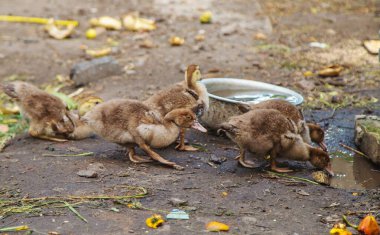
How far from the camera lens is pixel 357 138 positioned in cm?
684

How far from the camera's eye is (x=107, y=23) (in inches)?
475

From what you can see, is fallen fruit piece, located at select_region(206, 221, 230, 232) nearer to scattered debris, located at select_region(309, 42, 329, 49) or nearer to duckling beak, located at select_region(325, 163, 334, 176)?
duckling beak, located at select_region(325, 163, 334, 176)

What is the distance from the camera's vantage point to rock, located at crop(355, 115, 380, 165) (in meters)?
6.35

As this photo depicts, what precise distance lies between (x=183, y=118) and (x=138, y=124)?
0.44 metres

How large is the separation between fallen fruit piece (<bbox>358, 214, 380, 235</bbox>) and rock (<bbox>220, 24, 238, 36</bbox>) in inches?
280

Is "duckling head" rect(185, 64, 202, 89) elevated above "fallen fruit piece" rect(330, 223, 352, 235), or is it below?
above

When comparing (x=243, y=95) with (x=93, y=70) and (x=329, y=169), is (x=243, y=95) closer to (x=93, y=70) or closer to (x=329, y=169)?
(x=329, y=169)

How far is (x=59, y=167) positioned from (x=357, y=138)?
3101 mm

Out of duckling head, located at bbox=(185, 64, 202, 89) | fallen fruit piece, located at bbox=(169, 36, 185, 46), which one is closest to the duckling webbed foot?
duckling head, located at bbox=(185, 64, 202, 89)

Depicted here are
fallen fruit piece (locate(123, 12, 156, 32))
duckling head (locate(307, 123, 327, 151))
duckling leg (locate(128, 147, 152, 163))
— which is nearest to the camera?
duckling leg (locate(128, 147, 152, 163))

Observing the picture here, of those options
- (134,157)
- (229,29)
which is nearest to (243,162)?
(134,157)

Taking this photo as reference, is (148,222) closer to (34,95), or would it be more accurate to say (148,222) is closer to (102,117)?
(102,117)

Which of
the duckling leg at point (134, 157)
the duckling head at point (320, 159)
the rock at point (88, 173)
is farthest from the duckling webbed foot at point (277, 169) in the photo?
the rock at point (88, 173)

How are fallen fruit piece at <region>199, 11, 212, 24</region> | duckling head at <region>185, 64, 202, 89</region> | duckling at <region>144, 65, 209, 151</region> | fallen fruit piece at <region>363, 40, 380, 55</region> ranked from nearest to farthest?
duckling at <region>144, 65, 209, 151</region>
duckling head at <region>185, 64, 202, 89</region>
fallen fruit piece at <region>363, 40, 380, 55</region>
fallen fruit piece at <region>199, 11, 212, 24</region>
